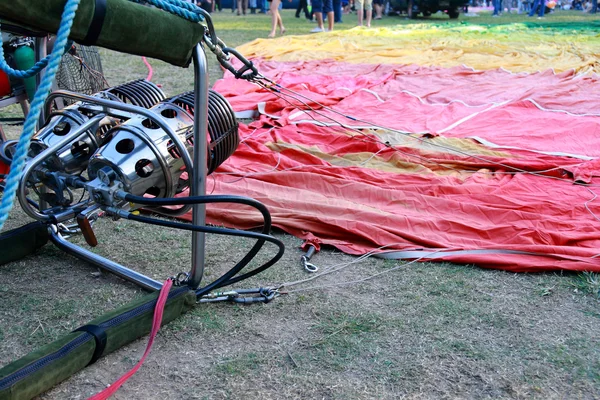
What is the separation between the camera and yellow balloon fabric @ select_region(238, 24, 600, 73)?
7035mm

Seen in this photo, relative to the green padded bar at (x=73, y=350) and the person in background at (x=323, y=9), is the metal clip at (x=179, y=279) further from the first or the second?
the person in background at (x=323, y=9)

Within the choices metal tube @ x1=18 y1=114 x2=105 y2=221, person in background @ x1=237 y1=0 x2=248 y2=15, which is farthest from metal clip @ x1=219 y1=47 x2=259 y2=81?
person in background @ x1=237 y1=0 x2=248 y2=15

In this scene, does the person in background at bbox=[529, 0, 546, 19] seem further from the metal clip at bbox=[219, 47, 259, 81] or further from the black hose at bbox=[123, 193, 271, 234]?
the black hose at bbox=[123, 193, 271, 234]

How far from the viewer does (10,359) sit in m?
2.08

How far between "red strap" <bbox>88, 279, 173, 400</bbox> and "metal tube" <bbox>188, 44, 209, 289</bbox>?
17 cm

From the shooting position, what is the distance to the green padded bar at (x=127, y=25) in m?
1.67

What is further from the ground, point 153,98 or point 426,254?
point 153,98

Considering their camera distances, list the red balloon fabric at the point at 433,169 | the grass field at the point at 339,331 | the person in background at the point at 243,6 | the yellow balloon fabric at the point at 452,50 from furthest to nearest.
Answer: the person in background at the point at 243,6 → the yellow balloon fabric at the point at 452,50 → the red balloon fabric at the point at 433,169 → the grass field at the point at 339,331

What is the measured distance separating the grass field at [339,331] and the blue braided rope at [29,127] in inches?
30.0

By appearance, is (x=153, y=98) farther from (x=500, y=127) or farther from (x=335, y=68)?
(x=335, y=68)

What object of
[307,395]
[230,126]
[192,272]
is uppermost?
[230,126]

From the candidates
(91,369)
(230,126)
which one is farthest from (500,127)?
(91,369)

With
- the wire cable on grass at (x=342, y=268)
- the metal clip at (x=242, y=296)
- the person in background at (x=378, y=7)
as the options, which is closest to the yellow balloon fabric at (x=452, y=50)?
the wire cable on grass at (x=342, y=268)

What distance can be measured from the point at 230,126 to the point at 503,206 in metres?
1.53
